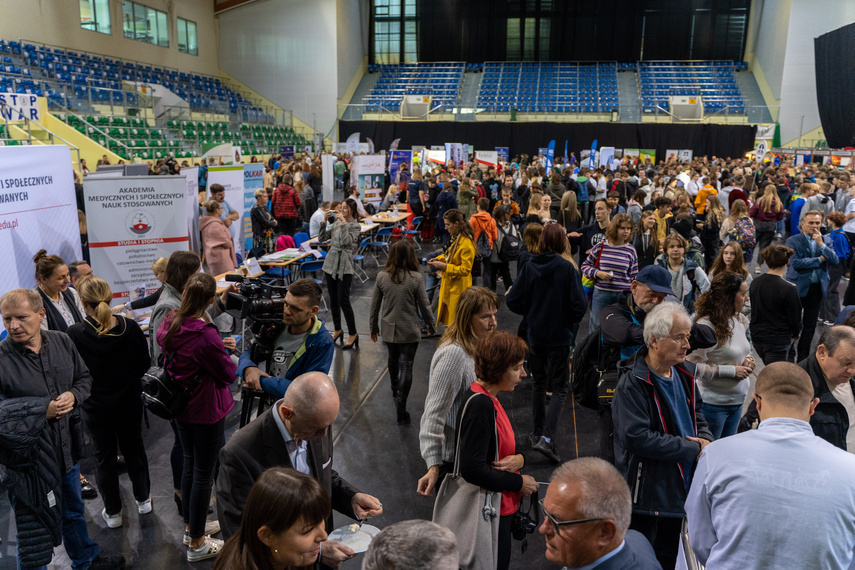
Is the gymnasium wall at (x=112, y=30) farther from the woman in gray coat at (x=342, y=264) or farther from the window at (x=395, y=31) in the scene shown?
the woman in gray coat at (x=342, y=264)

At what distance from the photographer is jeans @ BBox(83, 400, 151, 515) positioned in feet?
10.9

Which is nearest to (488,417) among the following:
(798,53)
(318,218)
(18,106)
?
(318,218)

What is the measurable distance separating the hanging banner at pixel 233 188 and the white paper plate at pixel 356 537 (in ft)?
20.3

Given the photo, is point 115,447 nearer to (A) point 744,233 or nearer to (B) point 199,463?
(B) point 199,463

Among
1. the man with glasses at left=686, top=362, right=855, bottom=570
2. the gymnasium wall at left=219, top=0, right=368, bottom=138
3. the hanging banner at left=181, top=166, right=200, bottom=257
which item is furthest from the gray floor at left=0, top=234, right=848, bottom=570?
the gymnasium wall at left=219, top=0, right=368, bottom=138

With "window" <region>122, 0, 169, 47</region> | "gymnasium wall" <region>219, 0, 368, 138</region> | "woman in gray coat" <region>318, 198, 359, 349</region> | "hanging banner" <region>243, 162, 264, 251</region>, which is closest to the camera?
"woman in gray coat" <region>318, 198, 359, 349</region>

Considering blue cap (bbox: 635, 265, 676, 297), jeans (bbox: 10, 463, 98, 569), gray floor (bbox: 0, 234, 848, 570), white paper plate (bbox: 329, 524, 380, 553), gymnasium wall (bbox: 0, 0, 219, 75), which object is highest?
gymnasium wall (bbox: 0, 0, 219, 75)

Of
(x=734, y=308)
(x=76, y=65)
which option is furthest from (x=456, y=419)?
(x=76, y=65)

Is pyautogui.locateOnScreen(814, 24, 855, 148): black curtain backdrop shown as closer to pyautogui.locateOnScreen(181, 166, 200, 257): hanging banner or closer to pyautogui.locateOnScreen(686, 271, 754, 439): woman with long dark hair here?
pyautogui.locateOnScreen(686, 271, 754, 439): woman with long dark hair

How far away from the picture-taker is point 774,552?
1.74 meters

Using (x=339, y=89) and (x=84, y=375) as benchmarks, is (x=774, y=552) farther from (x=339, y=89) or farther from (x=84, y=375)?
(x=339, y=89)

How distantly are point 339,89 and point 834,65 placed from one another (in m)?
18.0

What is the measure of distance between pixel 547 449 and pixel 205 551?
2.28 metres

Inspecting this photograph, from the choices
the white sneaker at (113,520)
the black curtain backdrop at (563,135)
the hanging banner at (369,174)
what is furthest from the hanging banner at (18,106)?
the black curtain backdrop at (563,135)
